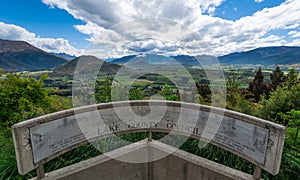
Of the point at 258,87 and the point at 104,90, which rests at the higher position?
the point at 104,90

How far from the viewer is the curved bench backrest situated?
2.16 metres

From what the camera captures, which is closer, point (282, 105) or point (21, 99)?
point (21, 99)

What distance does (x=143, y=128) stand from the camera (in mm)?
3314

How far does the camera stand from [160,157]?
3322mm

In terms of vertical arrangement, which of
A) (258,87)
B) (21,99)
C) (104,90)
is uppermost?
(104,90)

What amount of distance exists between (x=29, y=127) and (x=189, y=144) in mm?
2760

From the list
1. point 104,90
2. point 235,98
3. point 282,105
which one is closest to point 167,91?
point 104,90

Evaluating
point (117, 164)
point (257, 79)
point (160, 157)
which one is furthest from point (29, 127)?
point (257, 79)

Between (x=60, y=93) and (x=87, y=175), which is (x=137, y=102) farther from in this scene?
(x=60, y=93)

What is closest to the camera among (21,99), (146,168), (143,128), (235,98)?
(143,128)

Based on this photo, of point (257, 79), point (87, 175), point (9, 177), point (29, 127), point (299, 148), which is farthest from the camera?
point (257, 79)

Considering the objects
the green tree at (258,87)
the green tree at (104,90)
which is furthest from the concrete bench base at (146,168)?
the green tree at (258,87)

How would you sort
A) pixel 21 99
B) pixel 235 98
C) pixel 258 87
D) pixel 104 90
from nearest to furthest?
pixel 21 99
pixel 104 90
pixel 235 98
pixel 258 87

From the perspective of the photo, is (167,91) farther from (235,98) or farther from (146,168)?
(235,98)
